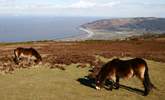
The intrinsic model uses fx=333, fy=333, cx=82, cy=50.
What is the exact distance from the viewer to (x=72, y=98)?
57.8 ft

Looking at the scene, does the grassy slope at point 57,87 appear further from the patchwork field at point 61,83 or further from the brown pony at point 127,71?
the brown pony at point 127,71

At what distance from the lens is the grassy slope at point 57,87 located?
1805 cm

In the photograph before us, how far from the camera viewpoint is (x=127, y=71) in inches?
745

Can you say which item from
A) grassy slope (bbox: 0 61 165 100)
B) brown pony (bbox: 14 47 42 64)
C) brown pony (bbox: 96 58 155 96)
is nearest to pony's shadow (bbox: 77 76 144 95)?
grassy slope (bbox: 0 61 165 100)

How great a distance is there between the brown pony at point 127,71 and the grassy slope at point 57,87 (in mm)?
572

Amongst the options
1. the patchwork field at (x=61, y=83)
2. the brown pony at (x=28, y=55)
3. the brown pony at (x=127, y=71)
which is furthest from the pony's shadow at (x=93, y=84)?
the brown pony at (x=28, y=55)

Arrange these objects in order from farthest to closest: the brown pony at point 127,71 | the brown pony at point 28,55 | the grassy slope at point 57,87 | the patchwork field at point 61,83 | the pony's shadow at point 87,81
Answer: the brown pony at point 28,55 → the pony's shadow at point 87,81 → the brown pony at point 127,71 → the patchwork field at point 61,83 → the grassy slope at point 57,87

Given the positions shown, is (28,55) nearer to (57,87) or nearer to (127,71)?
(57,87)

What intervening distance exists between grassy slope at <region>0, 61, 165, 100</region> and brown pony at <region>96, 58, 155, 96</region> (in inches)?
22.5

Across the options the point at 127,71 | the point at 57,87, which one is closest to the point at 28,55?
the point at 57,87

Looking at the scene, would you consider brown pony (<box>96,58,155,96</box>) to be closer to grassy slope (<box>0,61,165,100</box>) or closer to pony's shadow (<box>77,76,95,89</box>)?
grassy slope (<box>0,61,165,100</box>)

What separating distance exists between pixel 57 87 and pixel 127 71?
14.2 feet

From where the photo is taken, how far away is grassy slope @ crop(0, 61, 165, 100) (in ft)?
59.2

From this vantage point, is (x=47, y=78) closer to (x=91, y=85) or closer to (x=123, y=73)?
A: (x=91, y=85)
